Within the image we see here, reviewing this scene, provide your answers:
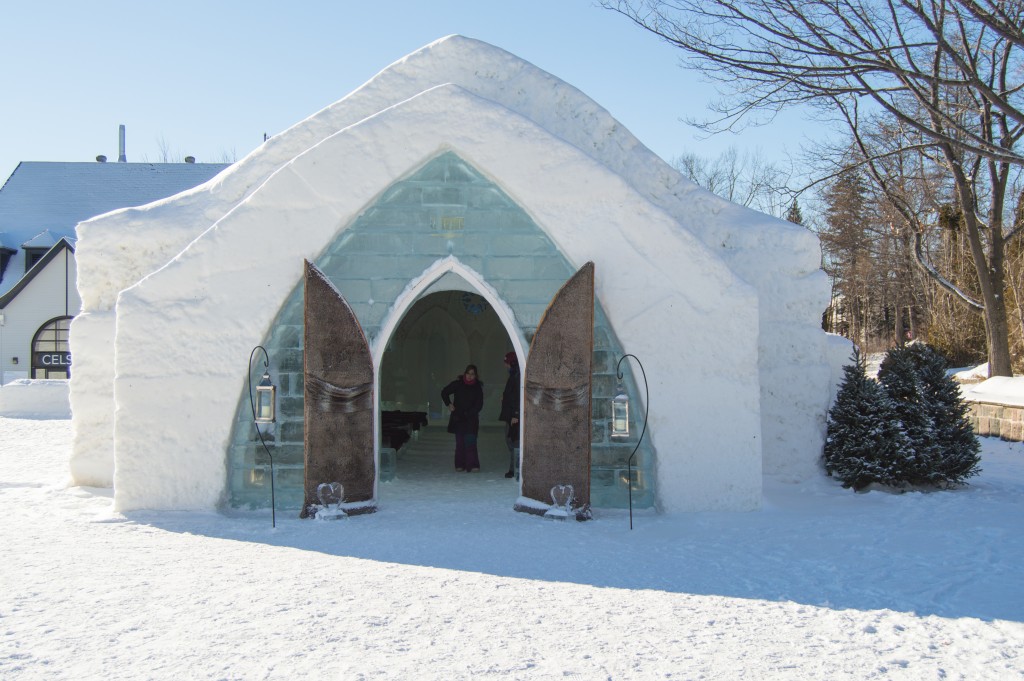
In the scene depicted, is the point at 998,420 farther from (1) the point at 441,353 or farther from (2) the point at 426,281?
(2) the point at 426,281

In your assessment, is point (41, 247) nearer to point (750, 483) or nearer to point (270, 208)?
point (270, 208)

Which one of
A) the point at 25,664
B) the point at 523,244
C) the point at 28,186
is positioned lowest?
the point at 25,664

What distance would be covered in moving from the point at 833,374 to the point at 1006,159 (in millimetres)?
3226

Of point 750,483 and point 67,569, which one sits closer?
point 67,569

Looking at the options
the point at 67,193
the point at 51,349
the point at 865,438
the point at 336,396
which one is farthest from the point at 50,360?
the point at 865,438

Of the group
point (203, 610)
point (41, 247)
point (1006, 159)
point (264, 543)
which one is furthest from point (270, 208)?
point (41, 247)

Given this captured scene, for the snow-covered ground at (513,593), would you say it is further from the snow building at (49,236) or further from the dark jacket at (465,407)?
the snow building at (49,236)

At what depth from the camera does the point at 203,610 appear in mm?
5199

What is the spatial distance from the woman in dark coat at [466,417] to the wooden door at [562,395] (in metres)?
2.73

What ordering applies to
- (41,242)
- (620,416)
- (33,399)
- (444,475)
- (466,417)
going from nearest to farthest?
(620,416) < (444,475) < (466,417) < (33,399) < (41,242)

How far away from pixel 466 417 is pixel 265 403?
11.1 ft

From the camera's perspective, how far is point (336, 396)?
8031 mm

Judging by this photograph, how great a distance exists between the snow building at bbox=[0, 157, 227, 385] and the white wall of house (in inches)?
1.0

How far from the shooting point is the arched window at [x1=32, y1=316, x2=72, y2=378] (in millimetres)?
26422
